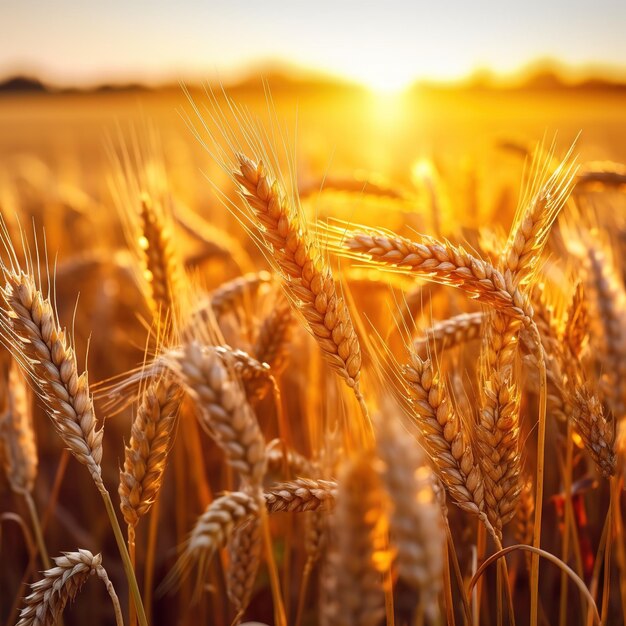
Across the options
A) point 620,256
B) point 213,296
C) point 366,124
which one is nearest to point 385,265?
point 213,296

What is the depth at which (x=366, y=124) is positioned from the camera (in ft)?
72.0

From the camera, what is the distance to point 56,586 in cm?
110

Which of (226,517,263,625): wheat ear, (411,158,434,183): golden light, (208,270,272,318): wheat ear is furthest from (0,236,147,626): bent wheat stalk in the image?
(411,158,434,183): golden light

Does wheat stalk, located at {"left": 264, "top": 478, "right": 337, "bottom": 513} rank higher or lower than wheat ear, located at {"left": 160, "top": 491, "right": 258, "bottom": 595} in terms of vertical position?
lower

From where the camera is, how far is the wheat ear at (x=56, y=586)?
3.64 feet

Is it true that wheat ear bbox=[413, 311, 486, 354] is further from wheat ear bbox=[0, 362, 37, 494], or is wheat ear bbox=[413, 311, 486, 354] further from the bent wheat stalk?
wheat ear bbox=[0, 362, 37, 494]

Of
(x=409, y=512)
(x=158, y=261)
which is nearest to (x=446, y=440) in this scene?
(x=409, y=512)

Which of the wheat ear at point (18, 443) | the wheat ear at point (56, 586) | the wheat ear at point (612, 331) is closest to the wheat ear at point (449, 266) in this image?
the wheat ear at point (612, 331)

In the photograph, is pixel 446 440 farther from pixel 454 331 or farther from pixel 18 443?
pixel 18 443

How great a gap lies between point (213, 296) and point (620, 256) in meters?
1.45

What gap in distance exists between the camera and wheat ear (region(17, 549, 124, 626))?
1108 millimetres

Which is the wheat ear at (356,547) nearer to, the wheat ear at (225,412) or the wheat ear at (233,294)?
the wheat ear at (225,412)

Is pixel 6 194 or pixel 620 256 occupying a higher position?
pixel 6 194

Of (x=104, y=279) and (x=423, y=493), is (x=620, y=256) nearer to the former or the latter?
(x=423, y=493)
